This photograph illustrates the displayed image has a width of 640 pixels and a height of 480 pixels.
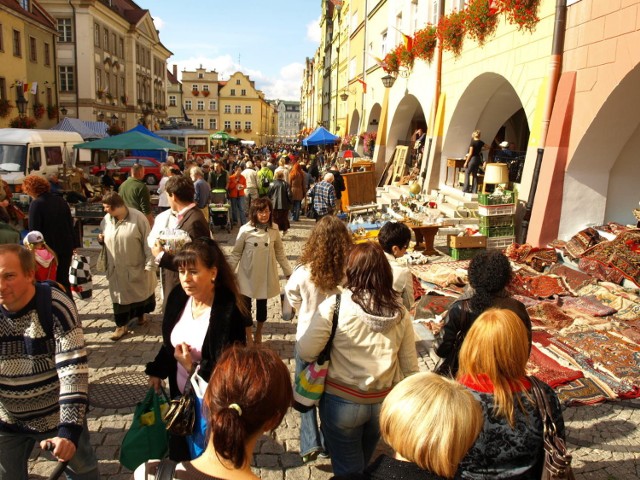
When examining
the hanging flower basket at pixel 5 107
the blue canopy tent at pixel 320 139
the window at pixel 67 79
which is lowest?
the blue canopy tent at pixel 320 139

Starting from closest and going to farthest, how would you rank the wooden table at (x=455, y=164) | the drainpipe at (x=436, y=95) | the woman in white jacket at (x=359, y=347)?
1. the woman in white jacket at (x=359, y=347)
2. the wooden table at (x=455, y=164)
3. the drainpipe at (x=436, y=95)

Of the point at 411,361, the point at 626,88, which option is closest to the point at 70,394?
the point at 411,361

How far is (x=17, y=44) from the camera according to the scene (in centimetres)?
2700

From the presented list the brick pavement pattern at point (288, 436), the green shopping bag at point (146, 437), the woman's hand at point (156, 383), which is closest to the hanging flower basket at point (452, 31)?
the brick pavement pattern at point (288, 436)

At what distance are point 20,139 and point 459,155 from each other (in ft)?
41.6

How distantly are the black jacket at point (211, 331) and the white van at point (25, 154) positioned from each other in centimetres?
1379

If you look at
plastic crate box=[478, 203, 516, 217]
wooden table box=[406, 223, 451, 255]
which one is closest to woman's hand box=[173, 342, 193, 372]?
wooden table box=[406, 223, 451, 255]

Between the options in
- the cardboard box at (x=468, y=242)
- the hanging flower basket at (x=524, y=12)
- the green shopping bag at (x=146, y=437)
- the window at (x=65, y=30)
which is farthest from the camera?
the window at (x=65, y=30)

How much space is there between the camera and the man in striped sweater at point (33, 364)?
106 inches

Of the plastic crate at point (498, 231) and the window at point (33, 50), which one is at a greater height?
the window at point (33, 50)

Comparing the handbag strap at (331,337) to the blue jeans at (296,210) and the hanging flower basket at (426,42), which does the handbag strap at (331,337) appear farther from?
the hanging flower basket at (426,42)

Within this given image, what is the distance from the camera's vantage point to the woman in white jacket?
9.62 ft

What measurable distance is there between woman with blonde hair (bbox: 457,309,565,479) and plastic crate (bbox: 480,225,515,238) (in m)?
8.34

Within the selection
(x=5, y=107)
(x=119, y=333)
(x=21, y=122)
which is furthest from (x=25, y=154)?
(x=119, y=333)
